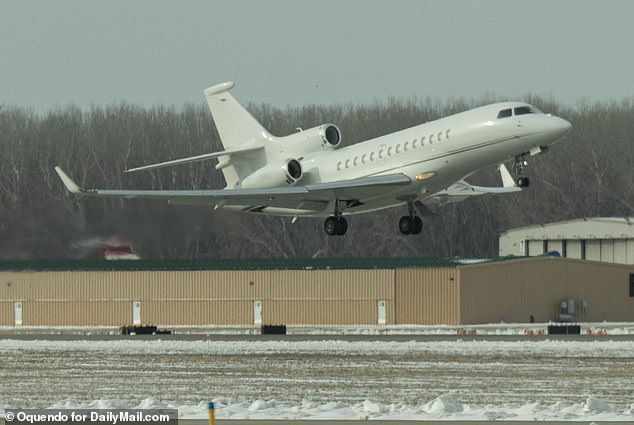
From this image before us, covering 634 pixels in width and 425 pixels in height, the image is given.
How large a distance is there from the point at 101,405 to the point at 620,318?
1895 inches

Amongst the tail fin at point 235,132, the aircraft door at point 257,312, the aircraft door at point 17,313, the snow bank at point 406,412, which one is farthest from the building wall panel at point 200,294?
the snow bank at point 406,412

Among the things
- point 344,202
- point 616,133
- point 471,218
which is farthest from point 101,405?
point 616,133

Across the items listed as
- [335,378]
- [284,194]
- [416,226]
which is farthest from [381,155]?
[335,378]

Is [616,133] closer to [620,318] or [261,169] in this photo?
[620,318]

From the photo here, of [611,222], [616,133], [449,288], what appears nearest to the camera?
[449,288]

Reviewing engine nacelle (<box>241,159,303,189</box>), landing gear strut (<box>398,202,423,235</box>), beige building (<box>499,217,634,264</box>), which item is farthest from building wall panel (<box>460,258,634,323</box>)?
landing gear strut (<box>398,202,423,235</box>)

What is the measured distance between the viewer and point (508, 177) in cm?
4738

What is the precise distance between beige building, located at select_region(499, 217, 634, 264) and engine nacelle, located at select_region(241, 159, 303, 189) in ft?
115

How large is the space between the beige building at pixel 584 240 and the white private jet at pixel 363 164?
29.4 m

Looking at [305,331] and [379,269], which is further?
[379,269]

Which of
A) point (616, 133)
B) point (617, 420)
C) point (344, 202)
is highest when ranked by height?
point (616, 133)

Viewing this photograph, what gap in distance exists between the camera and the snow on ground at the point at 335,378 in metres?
24.1

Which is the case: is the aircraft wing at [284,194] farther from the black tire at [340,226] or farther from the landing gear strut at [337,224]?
the black tire at [340,226]

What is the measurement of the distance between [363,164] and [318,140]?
366 centimetres
